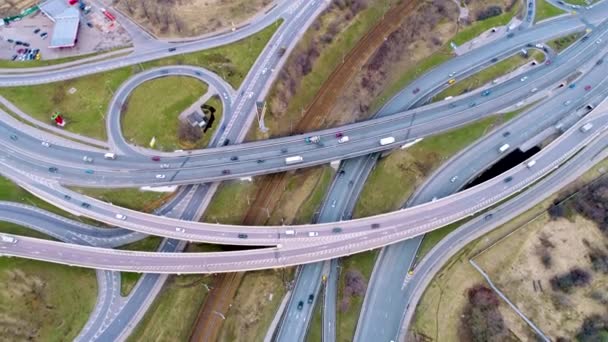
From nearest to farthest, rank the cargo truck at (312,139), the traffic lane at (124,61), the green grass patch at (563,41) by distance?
the cargo truck at (312,139) → the traffic lane at (124,61) → the green grass patch at (563,41)

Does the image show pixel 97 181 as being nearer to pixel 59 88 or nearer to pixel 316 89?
pixel 59 88

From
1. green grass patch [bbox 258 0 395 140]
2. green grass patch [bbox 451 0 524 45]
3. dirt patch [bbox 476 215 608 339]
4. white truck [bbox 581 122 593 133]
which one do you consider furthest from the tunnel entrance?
green grass patch [bbox 258 0 395 140]

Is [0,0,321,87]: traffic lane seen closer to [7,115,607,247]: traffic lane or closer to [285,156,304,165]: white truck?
[7,115,607,247]: traffic lane

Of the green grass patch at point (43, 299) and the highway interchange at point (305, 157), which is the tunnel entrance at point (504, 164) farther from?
the green grass patch at point (43, 299)

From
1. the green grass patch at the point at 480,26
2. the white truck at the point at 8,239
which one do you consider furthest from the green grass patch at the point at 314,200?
the green grass patch at the point at 480,26

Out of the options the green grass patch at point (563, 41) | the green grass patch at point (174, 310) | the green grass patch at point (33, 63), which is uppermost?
the green grass patch at point (33, 63)
